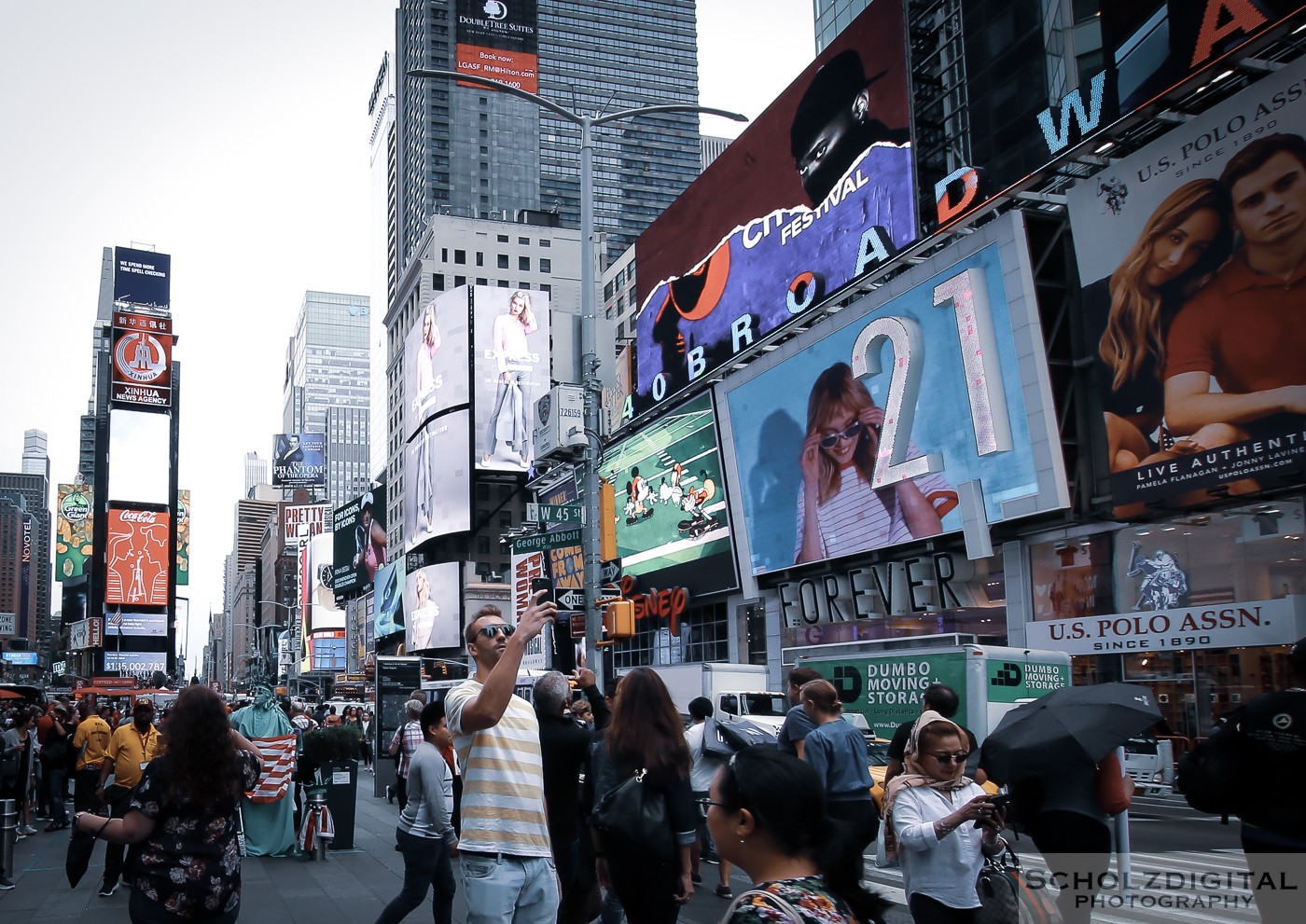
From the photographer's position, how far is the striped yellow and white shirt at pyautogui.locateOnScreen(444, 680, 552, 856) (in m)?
5.59

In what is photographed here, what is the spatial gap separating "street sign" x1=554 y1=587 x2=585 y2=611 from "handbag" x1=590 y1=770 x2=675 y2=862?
1158cm

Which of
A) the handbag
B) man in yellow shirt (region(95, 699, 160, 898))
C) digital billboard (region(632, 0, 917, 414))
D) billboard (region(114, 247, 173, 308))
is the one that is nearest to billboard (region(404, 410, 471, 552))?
billboard (region(114, 247, 173, 308))

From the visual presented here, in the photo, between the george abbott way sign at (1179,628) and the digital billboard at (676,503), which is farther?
the digital billboard at (676,503)

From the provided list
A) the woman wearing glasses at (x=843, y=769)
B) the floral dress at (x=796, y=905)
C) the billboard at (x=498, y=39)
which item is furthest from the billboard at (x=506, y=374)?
the floral dress at (x=796, y=905)

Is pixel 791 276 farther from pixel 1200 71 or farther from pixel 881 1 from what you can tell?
pixel 1200 71

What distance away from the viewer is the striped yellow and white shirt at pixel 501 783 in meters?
5.59

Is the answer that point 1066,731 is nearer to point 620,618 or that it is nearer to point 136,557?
point 620,618

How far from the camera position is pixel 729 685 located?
2644 cm

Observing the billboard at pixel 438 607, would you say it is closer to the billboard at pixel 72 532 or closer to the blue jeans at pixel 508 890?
the billboard at pixel 72 532

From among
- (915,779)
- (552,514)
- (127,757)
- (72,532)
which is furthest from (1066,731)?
(72,532)

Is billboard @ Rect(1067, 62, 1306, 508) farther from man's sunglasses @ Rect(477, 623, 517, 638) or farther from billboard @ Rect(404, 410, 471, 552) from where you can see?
billboard @ Rect(404, 410, 471, 552)

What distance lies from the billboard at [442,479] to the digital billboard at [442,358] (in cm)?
133

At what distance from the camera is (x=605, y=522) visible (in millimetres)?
18938

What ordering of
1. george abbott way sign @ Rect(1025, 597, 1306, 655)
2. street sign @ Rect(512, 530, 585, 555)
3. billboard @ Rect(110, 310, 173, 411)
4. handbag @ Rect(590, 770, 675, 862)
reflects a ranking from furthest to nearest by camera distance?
billboard @ Rect(110, 310, 173, 411)
george abbott way sign @ Rect(1025, 597, 1306, 655)
street sign @ Rect(512, 530, 585, 555)
handbag @ Rect(590, 770, 675, 862)
